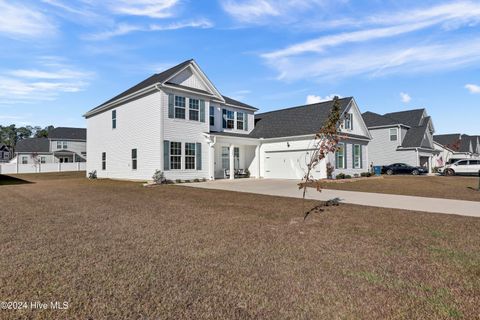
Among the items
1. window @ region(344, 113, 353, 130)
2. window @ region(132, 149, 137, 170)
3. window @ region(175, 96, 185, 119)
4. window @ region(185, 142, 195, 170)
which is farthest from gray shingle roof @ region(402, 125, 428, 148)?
window @ region(132, 149, 137, 170)

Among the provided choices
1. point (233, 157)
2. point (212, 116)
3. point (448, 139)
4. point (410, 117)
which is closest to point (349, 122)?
point (233, 157)

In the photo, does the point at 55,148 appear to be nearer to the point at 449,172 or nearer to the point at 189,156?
the point at 189,156

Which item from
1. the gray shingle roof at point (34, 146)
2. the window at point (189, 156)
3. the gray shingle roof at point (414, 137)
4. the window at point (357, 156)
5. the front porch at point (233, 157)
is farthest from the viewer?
the gray shingle roof at point (34, 146)

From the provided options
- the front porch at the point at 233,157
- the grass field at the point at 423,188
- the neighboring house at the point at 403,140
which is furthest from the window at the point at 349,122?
the neighboring house at the point at 403,140

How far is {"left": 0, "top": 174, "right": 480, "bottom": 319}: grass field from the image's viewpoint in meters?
2.98

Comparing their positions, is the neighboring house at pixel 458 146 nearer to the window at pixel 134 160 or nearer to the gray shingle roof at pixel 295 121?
the gray shingle roof at pixel 295 121

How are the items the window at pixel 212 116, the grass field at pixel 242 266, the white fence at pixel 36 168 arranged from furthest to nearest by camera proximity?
the white fence at pixel 36 168
the window at pixel 212 116
the grass field at pixel 242 266

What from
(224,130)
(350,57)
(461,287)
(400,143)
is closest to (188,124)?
(224,130)

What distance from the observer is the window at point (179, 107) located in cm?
1892

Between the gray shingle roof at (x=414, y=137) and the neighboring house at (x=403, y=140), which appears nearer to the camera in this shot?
the gray shingle roof at (x=414, y=137)

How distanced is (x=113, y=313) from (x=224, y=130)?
20920 millimetres

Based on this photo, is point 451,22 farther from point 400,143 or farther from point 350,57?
point 400,143

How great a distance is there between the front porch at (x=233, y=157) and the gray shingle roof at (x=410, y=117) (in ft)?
78.4

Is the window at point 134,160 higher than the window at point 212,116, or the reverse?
the window at point 212,116
